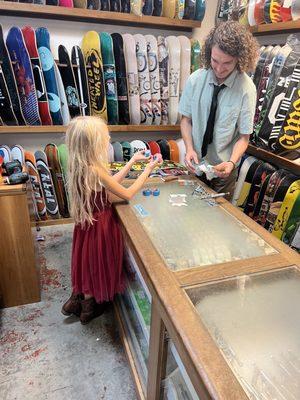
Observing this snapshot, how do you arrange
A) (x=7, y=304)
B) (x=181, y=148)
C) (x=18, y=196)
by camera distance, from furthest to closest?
1. (x=181, y=148)
2. (x=7, y=304)
3. (x=18, y=196)

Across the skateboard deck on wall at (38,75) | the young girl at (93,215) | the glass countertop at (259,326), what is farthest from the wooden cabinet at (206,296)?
the skateboard deck on wall at (38,75)

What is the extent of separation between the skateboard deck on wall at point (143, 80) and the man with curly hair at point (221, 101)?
3.08 ft

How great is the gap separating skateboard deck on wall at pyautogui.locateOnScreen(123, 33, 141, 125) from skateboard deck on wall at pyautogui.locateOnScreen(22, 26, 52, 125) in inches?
27.5

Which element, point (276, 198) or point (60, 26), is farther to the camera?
point (60, 26)

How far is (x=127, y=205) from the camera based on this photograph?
134 cm

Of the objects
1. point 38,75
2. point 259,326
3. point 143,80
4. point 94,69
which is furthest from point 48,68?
point 259,326

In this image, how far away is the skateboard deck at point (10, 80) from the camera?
2.14 m

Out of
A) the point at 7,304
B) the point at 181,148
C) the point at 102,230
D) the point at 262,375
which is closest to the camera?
the point at 262,375

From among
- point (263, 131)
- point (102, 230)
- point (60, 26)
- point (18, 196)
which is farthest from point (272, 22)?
point (18, 196)

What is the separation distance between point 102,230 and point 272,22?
75.6 inches

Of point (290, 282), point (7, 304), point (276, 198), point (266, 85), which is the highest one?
point (266, 85)

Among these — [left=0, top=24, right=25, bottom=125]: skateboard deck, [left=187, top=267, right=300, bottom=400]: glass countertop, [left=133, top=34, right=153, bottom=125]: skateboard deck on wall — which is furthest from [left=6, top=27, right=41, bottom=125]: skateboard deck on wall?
[left=187, top=267, right=300, bottom=400]: glass countertop

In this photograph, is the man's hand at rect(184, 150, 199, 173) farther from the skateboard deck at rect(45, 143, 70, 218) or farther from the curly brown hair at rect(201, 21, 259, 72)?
the skateboard deck at rect(45, 143, 70, 218)

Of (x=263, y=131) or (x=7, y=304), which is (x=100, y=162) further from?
(x=263, y=131)
